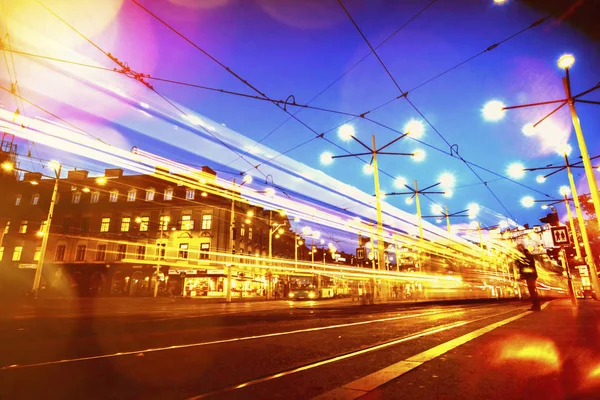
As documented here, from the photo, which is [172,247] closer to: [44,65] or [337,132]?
[337,132]

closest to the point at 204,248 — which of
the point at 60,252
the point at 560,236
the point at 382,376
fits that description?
the point at 60,252

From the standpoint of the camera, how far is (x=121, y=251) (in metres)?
42.8

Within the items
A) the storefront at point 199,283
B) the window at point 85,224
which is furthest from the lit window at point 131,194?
the storefront at point 199,283

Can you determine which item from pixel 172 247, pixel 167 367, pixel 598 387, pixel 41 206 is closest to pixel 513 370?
pixel 598 387

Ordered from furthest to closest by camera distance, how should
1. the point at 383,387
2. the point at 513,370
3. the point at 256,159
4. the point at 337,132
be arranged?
1. the point at 256,159
2. the point at 337,132
3. the point at 513,370
4. the point at 383,387

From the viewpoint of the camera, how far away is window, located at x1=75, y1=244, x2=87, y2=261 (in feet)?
140

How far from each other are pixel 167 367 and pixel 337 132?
14920mm

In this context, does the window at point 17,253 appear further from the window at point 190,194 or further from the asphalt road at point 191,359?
the asphalt road at point 191,359

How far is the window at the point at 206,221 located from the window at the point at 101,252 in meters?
13.6

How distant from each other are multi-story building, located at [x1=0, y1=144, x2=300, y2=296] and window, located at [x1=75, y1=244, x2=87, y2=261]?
0.13 m

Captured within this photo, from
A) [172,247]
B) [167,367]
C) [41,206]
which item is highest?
[41,206]

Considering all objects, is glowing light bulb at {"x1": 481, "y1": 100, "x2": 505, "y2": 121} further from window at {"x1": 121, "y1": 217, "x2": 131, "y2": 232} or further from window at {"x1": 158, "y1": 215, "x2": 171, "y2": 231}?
window at {"x1": 121, "y1": 217, "x2": 131, "y2": 232}

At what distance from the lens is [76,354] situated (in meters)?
4.84

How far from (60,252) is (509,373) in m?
52.4
